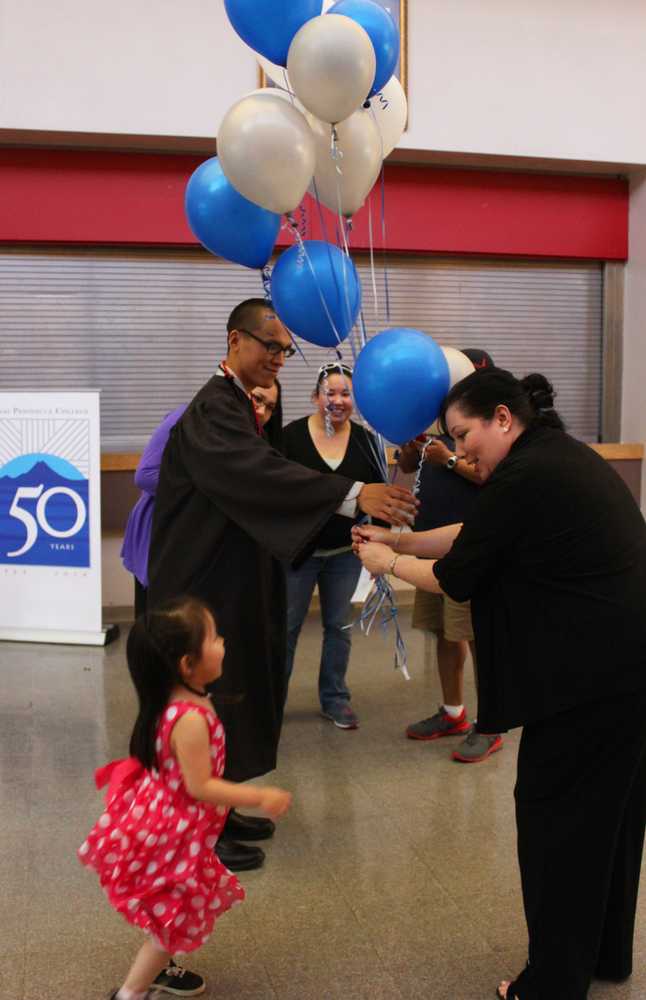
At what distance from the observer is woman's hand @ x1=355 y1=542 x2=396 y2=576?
7.09 feet

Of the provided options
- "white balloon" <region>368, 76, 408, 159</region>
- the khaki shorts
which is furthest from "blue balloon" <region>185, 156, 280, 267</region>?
the khaki shorts

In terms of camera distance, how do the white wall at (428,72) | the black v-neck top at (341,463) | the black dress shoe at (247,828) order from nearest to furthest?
the black dress shoe at (247,828), the black v-neck top at (341,463), the white wall at (428,72)

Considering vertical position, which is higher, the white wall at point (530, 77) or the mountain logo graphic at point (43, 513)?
the white wall at point (530, 77)

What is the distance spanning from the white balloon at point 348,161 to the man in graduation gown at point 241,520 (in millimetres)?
349

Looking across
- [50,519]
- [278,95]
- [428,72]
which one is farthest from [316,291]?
[428,72]

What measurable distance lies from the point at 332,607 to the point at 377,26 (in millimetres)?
2273

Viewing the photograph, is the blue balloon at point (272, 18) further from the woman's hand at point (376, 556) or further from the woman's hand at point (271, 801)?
the woman's hand at point (271, 801)

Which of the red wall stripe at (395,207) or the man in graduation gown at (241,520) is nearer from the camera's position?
the man in graduation gown at (241,520)

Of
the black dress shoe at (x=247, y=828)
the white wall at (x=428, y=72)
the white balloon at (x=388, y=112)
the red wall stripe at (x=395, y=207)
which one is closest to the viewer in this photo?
the white balloon at (x=388, y=112)

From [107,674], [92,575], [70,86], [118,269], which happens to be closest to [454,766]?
[107,674]

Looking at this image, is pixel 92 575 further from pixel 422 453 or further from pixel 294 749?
pixel 422 453

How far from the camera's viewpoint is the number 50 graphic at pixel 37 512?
5.12 metres

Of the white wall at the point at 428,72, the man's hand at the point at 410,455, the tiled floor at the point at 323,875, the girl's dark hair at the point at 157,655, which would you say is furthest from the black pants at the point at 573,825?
the white wall at the point at 428,72

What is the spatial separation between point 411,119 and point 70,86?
1.97 meters
